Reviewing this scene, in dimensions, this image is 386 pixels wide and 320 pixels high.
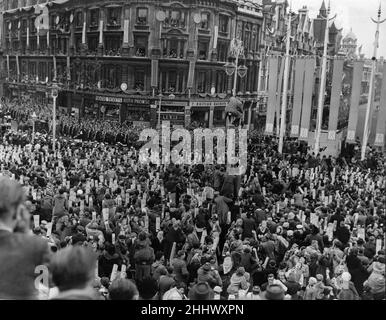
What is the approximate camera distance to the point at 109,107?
26344 millimetres

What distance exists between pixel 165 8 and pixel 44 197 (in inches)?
624

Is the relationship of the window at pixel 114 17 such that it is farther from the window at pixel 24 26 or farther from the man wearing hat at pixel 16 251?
the man wearing hat at pixel 16 251

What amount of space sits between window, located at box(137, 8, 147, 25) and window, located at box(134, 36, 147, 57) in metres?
0.78

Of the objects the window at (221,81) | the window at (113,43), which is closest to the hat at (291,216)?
the window at (221,81)

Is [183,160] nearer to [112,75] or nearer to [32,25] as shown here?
[112,75]

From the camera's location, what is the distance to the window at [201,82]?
81.8ft

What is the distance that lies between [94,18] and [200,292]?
21192 millimetres

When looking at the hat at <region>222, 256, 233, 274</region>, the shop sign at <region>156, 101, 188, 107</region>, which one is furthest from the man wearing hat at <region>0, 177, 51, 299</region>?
the shop sign at <region>156, 101, 188, 107</region>

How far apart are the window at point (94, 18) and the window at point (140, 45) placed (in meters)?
2.14

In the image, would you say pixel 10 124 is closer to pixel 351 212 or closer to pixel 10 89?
pixel 10 89

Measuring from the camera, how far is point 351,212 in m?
12.2

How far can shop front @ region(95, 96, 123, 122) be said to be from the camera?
85.9 ft

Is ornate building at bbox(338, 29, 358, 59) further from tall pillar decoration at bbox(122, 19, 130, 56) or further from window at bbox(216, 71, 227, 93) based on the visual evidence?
tall pillar decoration at bbox(122, 19, 130, 56)
